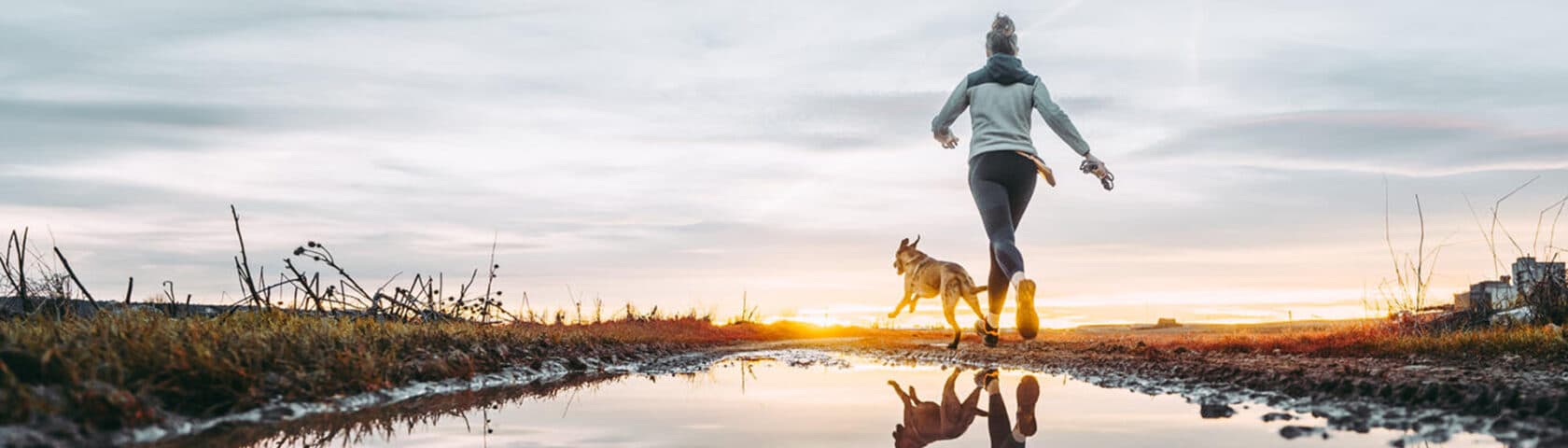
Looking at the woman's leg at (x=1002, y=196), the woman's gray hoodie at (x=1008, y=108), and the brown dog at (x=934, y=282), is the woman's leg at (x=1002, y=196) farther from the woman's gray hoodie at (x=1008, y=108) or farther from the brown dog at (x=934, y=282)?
the brown dog at (x=934, y=282)

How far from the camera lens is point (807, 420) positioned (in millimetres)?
5293

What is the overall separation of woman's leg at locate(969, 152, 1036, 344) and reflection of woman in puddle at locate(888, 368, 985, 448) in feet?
12.2

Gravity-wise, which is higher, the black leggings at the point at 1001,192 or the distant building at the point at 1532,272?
the black leggings at the point at 1001,192

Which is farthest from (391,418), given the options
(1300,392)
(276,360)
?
(1300,392)

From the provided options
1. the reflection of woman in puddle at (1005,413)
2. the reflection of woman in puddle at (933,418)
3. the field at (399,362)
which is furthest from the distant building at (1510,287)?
the reflection of woman in puddle at (933,418)

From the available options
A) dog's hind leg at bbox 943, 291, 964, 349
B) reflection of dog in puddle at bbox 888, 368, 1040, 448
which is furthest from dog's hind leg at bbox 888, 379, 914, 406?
dog's hind leg at bbox 943, 291, 964, 349

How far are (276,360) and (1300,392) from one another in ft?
16.9

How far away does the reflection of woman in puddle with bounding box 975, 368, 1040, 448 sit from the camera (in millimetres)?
4582

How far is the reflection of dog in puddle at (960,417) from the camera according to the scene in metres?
4.61

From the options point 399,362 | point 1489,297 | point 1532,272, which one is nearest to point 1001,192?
point 399,362

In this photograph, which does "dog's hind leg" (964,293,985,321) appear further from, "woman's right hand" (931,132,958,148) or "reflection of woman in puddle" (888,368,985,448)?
"reflection of woman in puddle" (888,368,985,448)

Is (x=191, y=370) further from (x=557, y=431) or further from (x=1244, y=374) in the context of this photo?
(x=1244, y=374)

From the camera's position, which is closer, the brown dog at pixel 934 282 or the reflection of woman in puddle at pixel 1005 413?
the reflection of woman in puddle at pixel 1005 413

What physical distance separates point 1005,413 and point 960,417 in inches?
11.8
